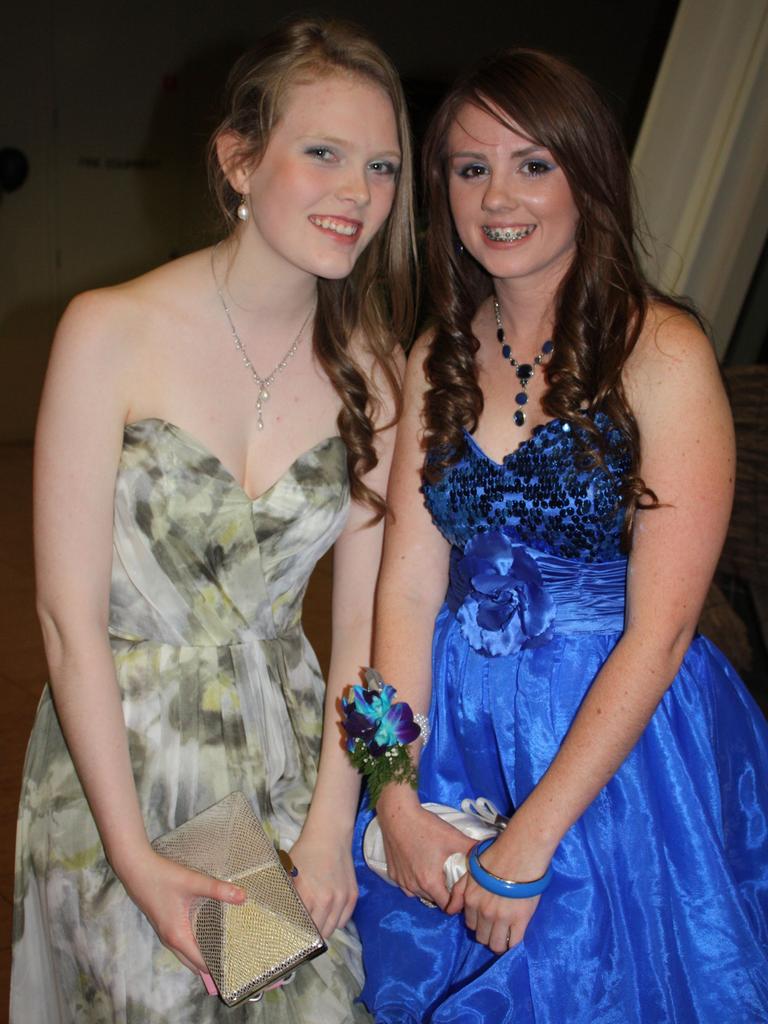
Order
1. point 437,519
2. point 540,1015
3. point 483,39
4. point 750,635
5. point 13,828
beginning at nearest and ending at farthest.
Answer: point 540,1015
point 437,519
point 13,828
point 750,635
point 483,39

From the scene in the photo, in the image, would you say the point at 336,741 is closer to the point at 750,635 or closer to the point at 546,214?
the point at 546,214

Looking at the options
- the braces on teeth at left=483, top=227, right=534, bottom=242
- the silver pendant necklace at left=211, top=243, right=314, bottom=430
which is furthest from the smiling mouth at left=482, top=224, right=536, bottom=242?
the silver pendant necklace at left=211, top=243, right=314, bottom=430

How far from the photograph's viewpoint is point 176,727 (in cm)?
166

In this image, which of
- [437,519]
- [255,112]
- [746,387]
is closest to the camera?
[255,112]

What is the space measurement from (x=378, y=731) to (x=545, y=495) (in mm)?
427

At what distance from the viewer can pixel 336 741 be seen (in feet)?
5.78

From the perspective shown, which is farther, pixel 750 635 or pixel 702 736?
pixel 750 635

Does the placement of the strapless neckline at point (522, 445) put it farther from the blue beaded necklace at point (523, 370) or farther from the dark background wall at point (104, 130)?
the dark background wall at point (104, 130)

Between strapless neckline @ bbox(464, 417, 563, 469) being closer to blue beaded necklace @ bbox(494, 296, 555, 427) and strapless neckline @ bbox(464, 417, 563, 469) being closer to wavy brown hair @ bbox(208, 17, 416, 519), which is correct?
blue beaded necklace @ bbox(494, 296, 555, 427)

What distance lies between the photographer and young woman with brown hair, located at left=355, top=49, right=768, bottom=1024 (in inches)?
61.8

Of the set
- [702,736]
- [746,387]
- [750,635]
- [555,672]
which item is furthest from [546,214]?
[750,635]

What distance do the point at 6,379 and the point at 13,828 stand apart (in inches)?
181

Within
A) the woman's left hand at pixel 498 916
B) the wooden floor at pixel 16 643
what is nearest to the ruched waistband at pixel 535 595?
the woman's left hand at pixel 498 916

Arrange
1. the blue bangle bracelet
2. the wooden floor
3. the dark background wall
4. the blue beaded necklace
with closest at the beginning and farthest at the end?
the blue bangle bracelet < the blue beaded necklace < the wooden floor < the dark background wall
